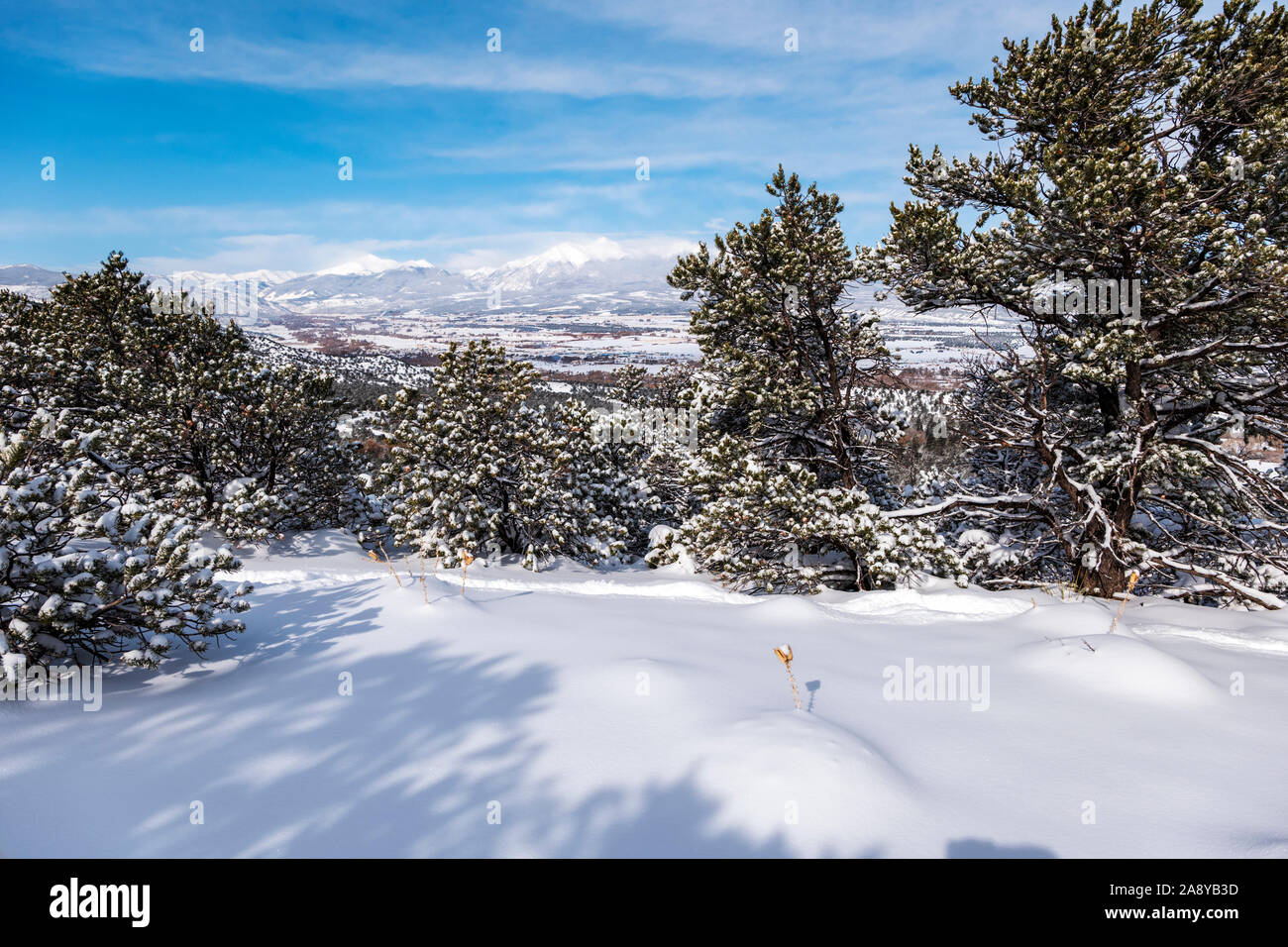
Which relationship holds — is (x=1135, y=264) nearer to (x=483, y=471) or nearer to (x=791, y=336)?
(x=791, y=336)

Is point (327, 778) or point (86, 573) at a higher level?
point (86, 573)

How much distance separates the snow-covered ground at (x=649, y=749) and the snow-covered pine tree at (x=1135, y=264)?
4560 millimetres

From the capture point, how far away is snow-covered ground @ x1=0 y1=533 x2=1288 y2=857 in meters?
2.89

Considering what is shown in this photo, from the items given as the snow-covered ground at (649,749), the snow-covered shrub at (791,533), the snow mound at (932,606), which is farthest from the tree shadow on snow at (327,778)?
the snow-covered shrub at (791,533)

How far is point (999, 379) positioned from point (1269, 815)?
9619 mm

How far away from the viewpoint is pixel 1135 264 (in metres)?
9.03

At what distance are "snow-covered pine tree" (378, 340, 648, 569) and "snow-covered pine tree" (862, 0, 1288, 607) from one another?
26.9ft

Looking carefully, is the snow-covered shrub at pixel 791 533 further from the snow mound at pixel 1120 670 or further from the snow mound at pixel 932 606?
the snow mound at pixel 1120 670

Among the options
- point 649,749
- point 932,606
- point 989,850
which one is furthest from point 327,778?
point 932,606

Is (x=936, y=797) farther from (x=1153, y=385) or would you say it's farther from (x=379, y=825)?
(x=1153, y=385)

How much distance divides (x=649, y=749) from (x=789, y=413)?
31.5 ft

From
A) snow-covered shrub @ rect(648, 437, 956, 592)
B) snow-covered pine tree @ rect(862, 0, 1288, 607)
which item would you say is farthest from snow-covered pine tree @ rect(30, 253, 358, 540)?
snow-covered pine tree @ rect(862, 0, 1288, 607)

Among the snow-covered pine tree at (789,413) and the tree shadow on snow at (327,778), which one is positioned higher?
the snow-covered pine tree at (789,413)

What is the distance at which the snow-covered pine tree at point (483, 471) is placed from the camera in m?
14.4
